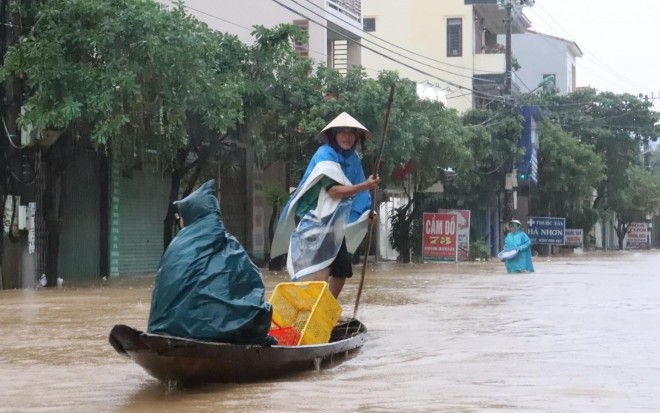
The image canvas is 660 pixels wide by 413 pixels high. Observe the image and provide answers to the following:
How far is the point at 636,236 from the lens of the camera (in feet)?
225

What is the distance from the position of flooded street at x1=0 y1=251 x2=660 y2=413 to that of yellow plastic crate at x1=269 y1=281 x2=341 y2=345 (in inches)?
12.6

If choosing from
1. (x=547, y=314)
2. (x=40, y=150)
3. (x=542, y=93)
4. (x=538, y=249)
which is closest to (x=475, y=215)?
(x=538, y=249)

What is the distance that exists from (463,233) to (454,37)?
14.1 m

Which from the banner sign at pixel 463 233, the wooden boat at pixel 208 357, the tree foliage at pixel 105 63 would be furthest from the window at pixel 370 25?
the wooden boat at pixel 208 357

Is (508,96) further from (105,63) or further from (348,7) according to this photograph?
(105,63)

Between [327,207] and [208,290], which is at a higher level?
[327,207]

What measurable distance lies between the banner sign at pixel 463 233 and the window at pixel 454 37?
13.3 metres

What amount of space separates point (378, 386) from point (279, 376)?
728mm

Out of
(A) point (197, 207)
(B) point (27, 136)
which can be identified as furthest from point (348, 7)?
(A) point (197, 207)

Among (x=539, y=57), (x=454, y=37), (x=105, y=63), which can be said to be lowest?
(x=105, y=63)

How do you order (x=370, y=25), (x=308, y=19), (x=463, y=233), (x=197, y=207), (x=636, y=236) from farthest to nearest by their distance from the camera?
(x=636, y=236) → (x=370, y=25) → (x=463, y=233) → (x=308, y=19) → (x=197, y=207)

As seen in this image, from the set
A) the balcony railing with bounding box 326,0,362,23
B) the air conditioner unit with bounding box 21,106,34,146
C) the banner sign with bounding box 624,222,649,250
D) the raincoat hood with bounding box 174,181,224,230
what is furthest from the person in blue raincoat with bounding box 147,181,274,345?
the banner sign with bounding box 624,222,649,250

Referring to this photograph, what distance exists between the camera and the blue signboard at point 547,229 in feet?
138

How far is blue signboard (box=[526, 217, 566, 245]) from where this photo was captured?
42.2m
